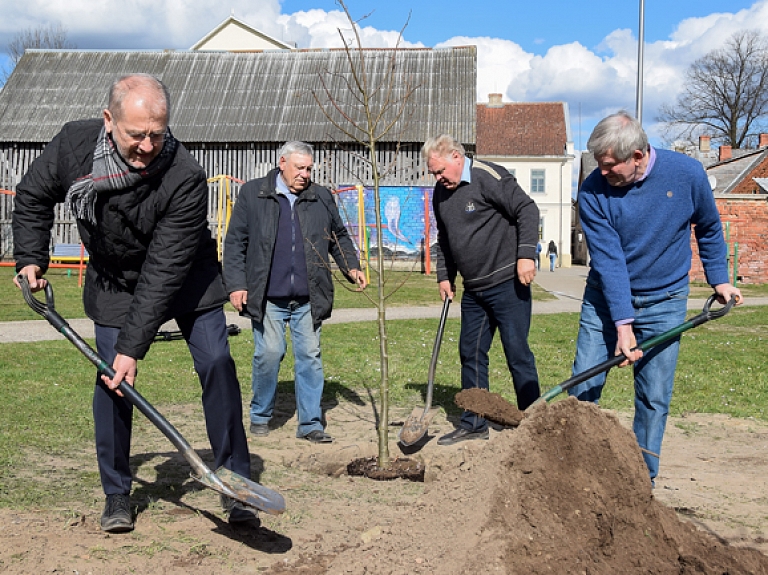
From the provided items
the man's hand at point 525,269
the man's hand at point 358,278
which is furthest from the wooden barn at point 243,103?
the man's hand at point 525,269

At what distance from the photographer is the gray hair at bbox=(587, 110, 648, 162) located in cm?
400

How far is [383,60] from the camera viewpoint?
3014 cm

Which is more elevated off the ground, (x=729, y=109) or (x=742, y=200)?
(x=729, y=109)

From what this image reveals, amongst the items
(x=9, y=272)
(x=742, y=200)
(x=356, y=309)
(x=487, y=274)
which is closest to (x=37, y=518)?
(x=487, y=274)

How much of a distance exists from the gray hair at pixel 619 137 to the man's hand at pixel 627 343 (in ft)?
2.78

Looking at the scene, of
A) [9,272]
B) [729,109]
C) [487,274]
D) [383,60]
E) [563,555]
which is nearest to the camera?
[563,555]

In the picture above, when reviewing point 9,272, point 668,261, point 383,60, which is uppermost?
point 383,60

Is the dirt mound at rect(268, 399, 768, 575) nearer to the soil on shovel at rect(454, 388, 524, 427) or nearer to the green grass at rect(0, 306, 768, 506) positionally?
the soil on shovel at rect(454, 388, 524, 427)

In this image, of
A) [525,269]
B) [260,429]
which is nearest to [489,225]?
[525,269]

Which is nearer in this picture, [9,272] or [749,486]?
[749,486]

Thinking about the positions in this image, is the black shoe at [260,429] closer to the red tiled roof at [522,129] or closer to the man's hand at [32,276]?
the man's hand at [32,276]

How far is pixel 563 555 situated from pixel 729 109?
174 ft

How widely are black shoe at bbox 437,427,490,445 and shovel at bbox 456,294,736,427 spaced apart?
2.82 ft

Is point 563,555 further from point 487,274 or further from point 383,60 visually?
point 383,60
